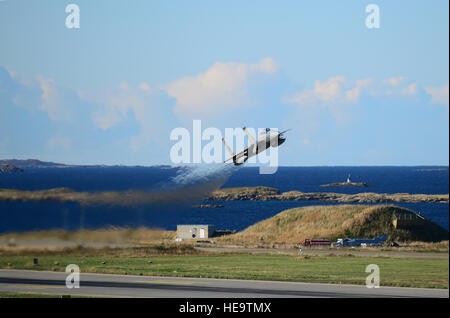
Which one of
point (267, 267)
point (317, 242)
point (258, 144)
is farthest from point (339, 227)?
point (258, 144)

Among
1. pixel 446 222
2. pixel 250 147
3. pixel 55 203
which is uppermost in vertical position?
pixel 250 147

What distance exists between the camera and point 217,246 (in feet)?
332

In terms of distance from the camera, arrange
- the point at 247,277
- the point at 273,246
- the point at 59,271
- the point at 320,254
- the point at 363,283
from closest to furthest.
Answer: the point at 363,283
the point at 247,277
the point at 59,271
the point at 320,254
the point at 273,246

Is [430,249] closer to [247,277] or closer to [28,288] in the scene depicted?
[247,277]

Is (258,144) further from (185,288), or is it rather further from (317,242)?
(317,242)

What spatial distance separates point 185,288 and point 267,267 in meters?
17.8

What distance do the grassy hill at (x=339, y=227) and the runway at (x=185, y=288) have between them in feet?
185

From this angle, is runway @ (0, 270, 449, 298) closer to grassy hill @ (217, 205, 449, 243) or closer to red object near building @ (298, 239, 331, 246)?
red object near building @ (298, 239, 331, 246)

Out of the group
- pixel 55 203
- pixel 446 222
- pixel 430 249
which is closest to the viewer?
pixel 55 203

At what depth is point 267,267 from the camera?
72.1 metres

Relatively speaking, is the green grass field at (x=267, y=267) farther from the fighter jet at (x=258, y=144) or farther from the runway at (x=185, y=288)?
the fighter jet at (x=258, y=144)

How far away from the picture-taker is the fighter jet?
180 feet
